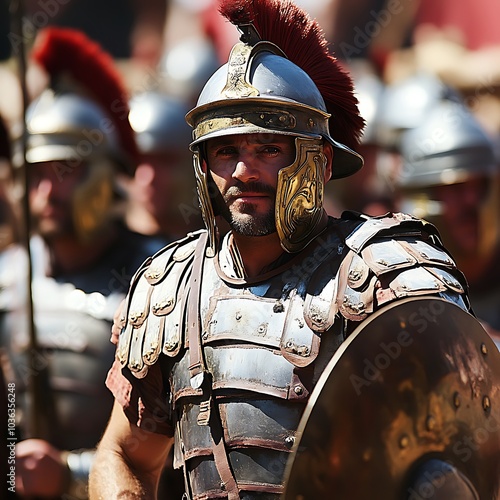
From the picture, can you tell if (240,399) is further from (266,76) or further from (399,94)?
(399,94)

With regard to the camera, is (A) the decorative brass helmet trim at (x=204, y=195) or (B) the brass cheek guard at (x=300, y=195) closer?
(B) the brass cheek guard at (x=300, y=195)

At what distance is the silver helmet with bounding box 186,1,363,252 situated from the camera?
4824 millimetres

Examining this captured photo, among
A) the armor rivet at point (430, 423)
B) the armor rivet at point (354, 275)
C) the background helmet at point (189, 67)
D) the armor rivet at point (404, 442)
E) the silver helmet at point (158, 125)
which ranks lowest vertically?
the armor rivet at point (404, 442)

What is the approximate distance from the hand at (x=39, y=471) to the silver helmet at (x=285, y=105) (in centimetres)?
235

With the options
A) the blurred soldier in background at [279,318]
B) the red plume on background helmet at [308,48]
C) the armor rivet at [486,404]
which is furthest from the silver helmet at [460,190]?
the armor rivet at [486,404]

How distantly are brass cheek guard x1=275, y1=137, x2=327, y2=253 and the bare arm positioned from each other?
870mm

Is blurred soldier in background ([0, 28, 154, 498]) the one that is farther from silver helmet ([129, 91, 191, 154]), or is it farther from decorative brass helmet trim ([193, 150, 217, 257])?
decorative brass helmet trim ([193, 150, 217, 257])

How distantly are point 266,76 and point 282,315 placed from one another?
77 cm

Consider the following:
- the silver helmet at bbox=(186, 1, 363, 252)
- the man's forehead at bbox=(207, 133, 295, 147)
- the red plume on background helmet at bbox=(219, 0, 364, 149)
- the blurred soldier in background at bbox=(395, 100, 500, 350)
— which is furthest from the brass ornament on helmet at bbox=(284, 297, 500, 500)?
the blurred soldier in background at bbox=(395, 100, 500, 350)

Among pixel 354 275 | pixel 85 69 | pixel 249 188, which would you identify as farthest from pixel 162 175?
pixel 354 275

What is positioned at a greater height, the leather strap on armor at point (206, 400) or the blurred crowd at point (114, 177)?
the blurred crowd at point (114, 177)

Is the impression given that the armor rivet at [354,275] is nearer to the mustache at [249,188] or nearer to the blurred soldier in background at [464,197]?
the mustache at [249,188]

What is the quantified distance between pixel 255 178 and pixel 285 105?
0.82 ft

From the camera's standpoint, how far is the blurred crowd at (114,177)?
7840 millimetres
